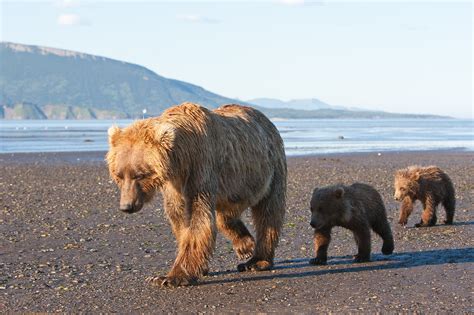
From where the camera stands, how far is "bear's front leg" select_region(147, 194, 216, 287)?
8453mm

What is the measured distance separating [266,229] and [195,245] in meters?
1.47

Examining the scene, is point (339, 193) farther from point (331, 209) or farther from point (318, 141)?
point (318, 141)

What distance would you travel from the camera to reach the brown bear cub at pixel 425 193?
1390 centimetres

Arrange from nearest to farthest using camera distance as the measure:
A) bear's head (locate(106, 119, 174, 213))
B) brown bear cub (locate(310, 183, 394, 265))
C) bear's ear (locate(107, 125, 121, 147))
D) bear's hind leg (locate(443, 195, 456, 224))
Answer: bear's head (locate(106, 119, 174, 213))
bear's ear (locate(107, 125, 121, 147))
brown bear cub (locate(310, 183, 394, 265))
bear's hind leg (locate(443, 195, 456, 224))

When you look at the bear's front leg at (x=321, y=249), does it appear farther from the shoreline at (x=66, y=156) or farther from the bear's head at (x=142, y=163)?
the shoreline at (x=66, y=156)

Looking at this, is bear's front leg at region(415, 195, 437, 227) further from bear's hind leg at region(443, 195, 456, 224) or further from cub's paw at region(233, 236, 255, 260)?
cub's paw at region(233, 236, 255, 260)

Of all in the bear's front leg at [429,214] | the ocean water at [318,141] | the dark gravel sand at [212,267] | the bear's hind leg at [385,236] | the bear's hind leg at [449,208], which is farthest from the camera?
the ocean water at [318,141]

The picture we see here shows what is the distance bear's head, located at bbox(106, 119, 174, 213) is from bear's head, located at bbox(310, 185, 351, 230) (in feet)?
9.01

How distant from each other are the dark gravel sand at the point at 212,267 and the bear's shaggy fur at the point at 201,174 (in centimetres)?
51

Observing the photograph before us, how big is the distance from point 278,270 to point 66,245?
3.48 m

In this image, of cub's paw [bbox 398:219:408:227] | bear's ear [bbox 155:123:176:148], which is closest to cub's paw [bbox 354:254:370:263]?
bear's ear [bbox 155:123:176:148]

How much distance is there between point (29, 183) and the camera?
70.9 ft

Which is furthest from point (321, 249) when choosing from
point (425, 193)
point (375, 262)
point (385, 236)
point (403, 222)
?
point (425, 193)

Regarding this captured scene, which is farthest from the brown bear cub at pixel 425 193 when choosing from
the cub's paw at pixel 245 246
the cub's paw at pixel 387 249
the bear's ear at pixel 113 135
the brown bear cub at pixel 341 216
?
the bear's ear at pixel 113 135
